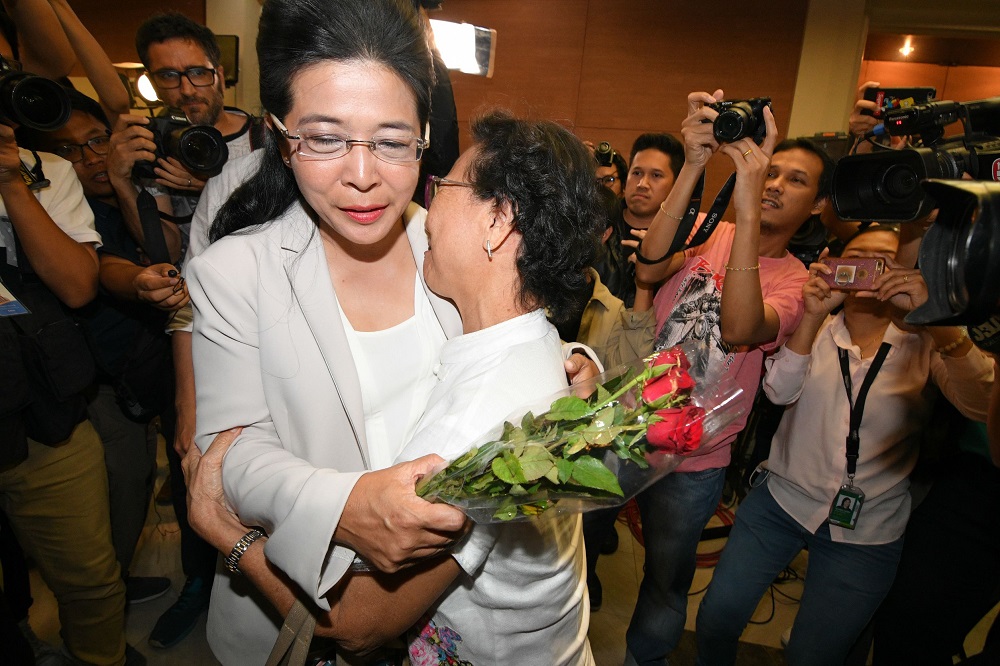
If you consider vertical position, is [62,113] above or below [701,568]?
above

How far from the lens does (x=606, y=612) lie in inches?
→ 100.0

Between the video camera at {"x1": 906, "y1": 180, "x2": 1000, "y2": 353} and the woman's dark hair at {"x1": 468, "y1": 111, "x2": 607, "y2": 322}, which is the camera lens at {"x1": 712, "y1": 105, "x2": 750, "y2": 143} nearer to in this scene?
the woman's dark hair at {"x1": 468, "y1": 111, "x2": 607, "y2": 322}

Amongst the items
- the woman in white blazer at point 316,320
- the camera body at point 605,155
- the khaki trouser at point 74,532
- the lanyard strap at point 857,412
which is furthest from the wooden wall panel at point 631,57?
the khaki trouser at point 74,532

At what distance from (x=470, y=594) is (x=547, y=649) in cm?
19

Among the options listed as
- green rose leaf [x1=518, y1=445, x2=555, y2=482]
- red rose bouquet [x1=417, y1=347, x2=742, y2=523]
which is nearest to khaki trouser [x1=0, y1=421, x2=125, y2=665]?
red rose bouquet [x1=417, y1=347, x2=742, y2=523]

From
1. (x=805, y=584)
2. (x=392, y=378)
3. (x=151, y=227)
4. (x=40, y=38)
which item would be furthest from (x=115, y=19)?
(x=805, y=584)

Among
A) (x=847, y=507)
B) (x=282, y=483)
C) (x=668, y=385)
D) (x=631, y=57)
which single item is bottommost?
(x=847, y=507)

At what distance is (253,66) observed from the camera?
4992mm

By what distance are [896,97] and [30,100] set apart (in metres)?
2.50

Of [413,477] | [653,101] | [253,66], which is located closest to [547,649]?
[413,477]

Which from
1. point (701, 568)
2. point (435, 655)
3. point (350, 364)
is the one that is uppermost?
point (350, 364)

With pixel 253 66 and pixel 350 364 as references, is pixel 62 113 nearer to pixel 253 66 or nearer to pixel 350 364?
pixel 350 364

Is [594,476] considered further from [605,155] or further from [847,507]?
→ [605,155]

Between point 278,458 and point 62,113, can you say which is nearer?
point 278,458
